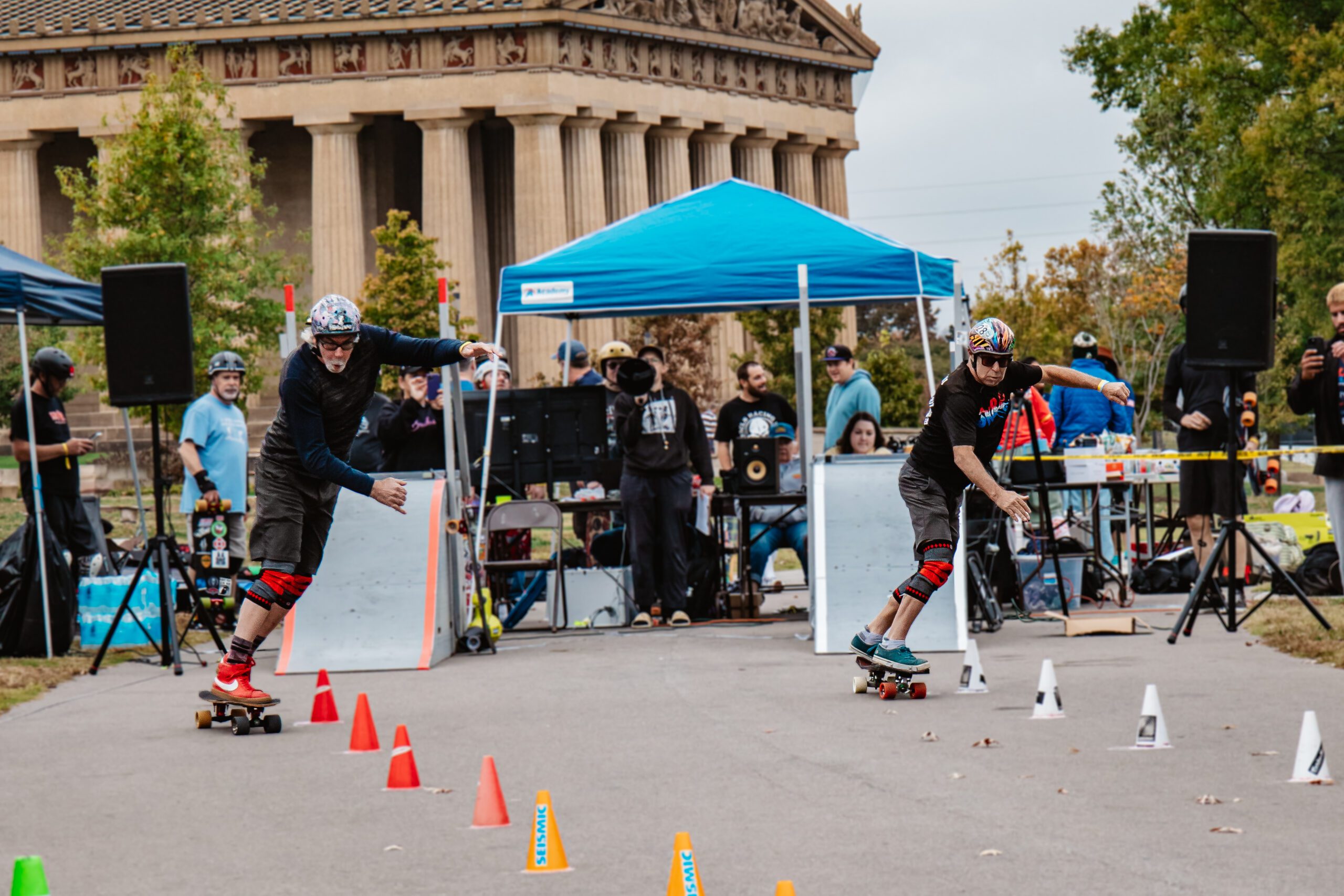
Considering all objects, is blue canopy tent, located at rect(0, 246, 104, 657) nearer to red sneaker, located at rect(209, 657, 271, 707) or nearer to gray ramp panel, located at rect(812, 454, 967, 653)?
red sneaker, located at rect(209, 657, 271, 707)

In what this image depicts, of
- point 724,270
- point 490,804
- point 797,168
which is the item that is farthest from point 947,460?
point 797,168

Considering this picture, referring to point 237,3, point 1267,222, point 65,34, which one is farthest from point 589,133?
point 1267,222

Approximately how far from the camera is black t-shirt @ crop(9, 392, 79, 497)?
1385 centimetres

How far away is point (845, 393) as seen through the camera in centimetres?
1642

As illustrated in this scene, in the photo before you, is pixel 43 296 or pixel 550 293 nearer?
pixel 43 296

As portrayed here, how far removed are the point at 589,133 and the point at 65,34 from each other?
15808 millimetres

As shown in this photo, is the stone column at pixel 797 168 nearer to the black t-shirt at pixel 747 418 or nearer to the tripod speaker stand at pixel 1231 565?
the black t-shirt at pixel 747 418

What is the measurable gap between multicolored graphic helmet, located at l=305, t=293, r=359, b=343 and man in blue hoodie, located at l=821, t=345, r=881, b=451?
7.51m

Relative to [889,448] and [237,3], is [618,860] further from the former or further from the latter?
[237,3]

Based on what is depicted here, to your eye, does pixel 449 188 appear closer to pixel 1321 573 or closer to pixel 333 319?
pixel 1321 573

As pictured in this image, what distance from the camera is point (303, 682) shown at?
11.8m

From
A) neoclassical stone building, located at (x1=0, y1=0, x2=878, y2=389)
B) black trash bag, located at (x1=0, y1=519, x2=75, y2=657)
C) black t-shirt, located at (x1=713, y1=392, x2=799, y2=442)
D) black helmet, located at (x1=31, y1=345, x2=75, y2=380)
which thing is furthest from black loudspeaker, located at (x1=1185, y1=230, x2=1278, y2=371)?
neoclassical stone building, located at (x1=0, y1=0, x2=878, y2=389)

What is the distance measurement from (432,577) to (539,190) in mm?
42845

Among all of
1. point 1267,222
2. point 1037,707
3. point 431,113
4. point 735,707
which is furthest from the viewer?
point 431,113
